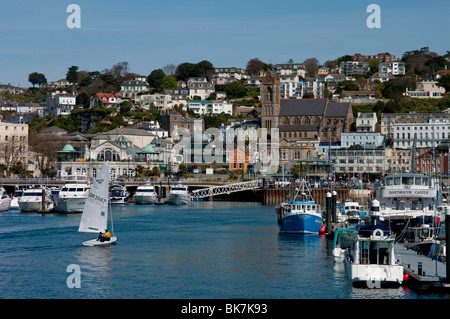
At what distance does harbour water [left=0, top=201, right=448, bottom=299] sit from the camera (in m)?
39.2

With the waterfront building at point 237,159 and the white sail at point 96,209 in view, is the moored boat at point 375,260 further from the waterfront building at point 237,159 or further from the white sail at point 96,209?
the waterfront building at point 237,159

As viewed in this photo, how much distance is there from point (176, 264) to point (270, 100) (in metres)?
138

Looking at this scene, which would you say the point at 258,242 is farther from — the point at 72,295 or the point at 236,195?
the point at 236,195

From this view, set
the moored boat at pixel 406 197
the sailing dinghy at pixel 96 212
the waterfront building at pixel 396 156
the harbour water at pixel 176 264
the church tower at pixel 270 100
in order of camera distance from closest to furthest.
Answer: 1. the harbour water at pixel 176 264
2. the sailing dinghy at pixel 96 212
3. the moored boat at pixel 406 197
4. the waterfront building at pixel 396 156
5. the church tower at pixel 270 100

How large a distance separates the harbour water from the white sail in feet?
6.05

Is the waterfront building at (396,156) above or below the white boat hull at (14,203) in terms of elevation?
above

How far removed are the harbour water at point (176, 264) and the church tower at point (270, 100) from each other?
106m

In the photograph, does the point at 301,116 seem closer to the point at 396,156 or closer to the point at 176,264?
the point at 396,156

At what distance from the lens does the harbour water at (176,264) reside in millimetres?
39188

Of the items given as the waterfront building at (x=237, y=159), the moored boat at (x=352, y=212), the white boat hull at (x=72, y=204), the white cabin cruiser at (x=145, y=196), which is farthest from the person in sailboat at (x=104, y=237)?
the waterfront building at (x=237, y=159)

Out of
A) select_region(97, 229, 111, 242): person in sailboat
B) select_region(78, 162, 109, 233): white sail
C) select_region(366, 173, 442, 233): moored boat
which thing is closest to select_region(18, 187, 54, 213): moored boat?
select_region(78, 162, 109, 233): white sail

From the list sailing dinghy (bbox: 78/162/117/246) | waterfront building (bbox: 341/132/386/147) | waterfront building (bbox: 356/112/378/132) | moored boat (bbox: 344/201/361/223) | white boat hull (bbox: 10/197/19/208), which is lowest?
white boat hull (bbox: 10/197/19/208)

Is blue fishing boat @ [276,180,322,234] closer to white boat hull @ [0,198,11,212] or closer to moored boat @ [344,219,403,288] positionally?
moored boat @ [344,219,403,288]
